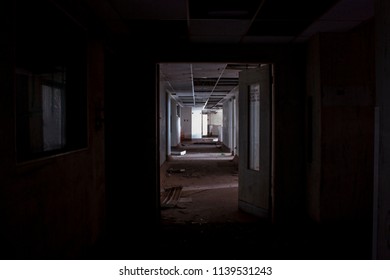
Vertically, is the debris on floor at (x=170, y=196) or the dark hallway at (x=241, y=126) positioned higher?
the dark hallway at (x=241, y=126)

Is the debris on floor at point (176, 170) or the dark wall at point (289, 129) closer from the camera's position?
the dark wall at point (289, 129)

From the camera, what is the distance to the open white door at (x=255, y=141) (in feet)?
15.2

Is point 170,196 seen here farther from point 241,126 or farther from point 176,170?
point 176,170

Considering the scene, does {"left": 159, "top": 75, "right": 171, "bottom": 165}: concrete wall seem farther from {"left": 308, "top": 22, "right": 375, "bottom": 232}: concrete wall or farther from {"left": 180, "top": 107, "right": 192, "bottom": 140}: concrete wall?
{"left": 180, "top": 107, "right": 192, "bottom": 140}: concrete wall

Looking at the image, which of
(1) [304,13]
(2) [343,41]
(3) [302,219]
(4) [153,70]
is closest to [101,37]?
(4) [153,70]

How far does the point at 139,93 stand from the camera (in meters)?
4.32

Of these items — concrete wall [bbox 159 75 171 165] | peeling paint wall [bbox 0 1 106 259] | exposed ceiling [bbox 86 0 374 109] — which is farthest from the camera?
concrete wall [bbox 159 75 171 165]

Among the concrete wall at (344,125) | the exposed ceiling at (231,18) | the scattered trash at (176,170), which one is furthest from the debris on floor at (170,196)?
the exposed ceiling at (231,18)

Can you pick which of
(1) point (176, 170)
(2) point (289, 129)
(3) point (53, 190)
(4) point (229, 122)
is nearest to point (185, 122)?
(4) point (229, 122)

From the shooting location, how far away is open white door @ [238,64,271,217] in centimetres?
463

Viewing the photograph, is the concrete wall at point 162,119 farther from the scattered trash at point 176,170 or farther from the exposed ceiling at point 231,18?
the exposed ceiling at point 231,18

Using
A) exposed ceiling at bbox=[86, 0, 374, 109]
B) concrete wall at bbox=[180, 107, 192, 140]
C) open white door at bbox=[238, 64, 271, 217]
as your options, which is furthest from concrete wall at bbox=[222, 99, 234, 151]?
exposed ceiling at bbox=[86, 0, 374, 109]

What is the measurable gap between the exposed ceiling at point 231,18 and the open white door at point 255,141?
0.71 metres

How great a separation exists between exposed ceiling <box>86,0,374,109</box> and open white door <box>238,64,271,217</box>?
28.0 inches
